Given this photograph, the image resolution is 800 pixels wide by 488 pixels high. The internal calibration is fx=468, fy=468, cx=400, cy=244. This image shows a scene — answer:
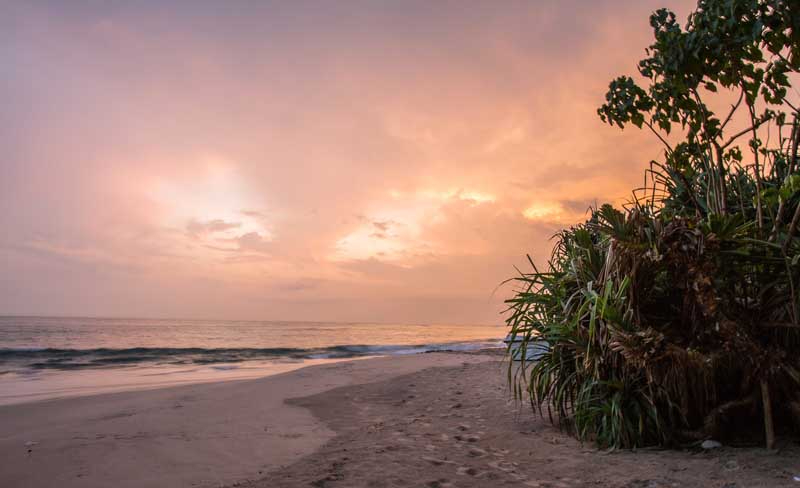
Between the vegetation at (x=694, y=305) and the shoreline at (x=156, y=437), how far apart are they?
2.67 metres

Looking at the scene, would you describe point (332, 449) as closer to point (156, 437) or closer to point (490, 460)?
point (490, 460)

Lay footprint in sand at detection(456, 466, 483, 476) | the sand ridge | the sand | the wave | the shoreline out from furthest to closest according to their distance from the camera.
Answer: the wave, the shoreline, footprint in sand at detection(456, 466, 483, 476), the sand, the sand ridge

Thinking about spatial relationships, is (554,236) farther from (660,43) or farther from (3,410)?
(3,410)

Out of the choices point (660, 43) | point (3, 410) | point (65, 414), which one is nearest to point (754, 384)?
point (660, 43)

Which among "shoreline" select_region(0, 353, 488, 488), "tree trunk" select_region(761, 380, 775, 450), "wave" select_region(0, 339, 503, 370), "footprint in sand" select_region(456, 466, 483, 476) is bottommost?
"wave" select_region(0, 339, 503, 370)

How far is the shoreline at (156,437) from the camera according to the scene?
3.65 metres

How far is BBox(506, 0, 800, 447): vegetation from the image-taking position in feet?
11.2

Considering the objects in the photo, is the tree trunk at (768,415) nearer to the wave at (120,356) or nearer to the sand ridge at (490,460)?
the sand ridge at (490,460)

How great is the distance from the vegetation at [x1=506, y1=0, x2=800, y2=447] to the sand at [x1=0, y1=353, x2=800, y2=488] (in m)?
0.31

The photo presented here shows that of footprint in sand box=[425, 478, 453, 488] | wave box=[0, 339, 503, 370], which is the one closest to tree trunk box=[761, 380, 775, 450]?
footprint in sand box=[425, 478, 453, 488]

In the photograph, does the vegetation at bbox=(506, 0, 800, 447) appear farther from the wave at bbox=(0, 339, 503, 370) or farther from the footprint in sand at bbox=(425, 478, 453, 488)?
the wave at bbox=(0, 339, 503, 370)

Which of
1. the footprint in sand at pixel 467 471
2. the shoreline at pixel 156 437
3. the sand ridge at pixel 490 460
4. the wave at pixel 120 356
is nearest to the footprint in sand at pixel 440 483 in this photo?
the sand ridge at pixel 490 460

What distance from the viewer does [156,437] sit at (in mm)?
4766

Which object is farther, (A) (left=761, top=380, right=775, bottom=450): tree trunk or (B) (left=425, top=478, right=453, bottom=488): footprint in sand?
(A) (left=761, top=380, right=775, bottom=450): tree trunk
